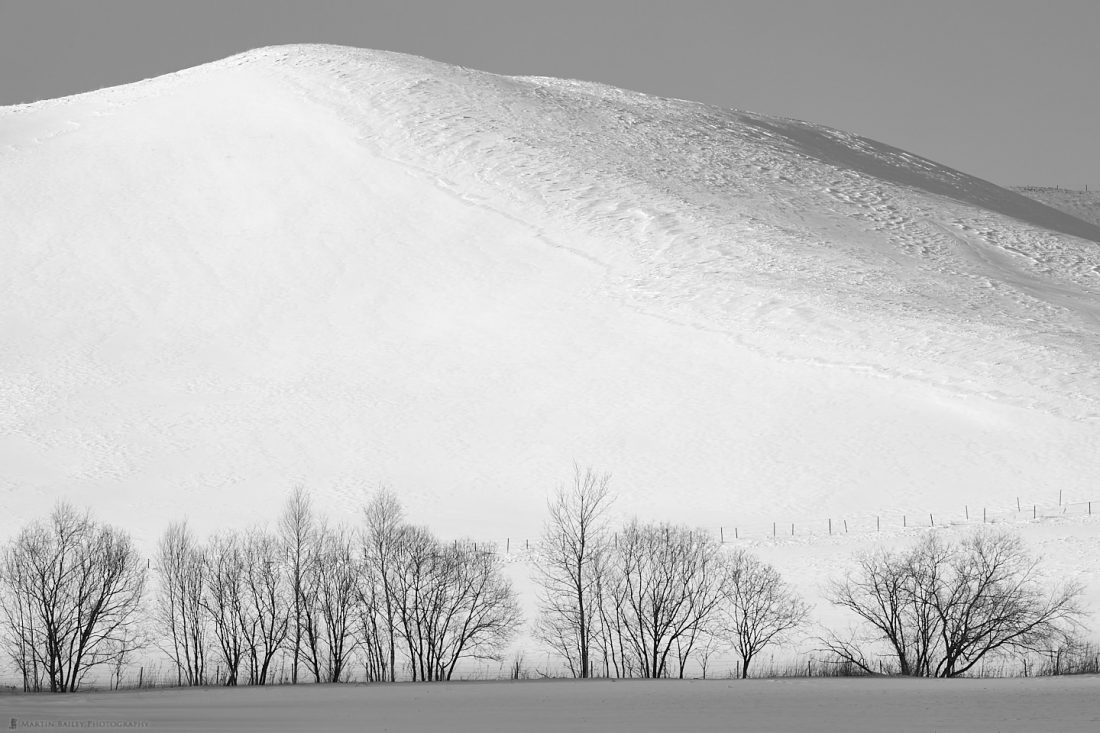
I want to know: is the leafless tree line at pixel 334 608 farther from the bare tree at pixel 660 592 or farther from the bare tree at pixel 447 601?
the bare tree at pixel 660 592

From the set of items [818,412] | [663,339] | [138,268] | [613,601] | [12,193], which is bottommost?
[613,601]

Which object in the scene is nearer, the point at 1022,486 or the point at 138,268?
the point at 1022,486

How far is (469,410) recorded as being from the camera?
190 ft

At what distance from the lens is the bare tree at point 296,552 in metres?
33.1

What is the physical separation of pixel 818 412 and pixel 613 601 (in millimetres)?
20056

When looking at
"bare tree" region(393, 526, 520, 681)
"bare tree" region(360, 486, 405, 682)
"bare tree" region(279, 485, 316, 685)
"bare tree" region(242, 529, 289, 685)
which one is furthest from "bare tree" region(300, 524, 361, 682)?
"bare tree" region(393, 526, 520, 681)

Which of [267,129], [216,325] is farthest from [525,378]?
[267,129]

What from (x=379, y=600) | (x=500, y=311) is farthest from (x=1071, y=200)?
(x=379, y=600)

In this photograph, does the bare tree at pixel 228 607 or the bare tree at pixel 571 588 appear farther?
the bare tree at pixel 571 588

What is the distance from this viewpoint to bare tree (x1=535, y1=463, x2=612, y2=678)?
109 feet

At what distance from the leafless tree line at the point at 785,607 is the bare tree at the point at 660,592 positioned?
8 centimetres

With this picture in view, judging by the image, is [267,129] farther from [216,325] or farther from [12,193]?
[216,325]

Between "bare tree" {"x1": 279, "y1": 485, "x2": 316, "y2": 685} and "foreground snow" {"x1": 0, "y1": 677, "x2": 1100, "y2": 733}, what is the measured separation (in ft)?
18.1

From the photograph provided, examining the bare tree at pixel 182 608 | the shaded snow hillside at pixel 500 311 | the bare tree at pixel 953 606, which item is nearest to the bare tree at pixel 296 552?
the shaded snow hillside at pixel 500 311
